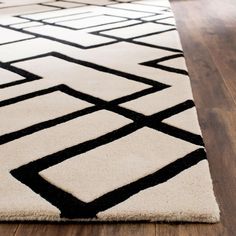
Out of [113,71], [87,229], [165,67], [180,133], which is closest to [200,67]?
[165,67]

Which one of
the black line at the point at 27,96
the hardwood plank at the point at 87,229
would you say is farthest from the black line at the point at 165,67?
the hardwood plank at the point at 87,229

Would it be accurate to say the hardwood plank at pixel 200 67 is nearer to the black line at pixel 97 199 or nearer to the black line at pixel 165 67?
the black line at pixel 165 67

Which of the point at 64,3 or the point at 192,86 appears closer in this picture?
the point at 192,86

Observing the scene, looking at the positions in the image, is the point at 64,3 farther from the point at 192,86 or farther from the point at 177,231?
the point at 177,231

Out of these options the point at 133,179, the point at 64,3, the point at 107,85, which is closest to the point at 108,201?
the point at 133,179

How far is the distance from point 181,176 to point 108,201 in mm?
147

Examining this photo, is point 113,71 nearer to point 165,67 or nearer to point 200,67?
point 165,67

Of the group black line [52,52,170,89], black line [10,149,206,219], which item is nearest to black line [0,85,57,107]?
black line [52,52,170,89]

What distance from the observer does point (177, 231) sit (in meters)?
0.61

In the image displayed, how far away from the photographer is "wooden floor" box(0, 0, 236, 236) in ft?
2.01

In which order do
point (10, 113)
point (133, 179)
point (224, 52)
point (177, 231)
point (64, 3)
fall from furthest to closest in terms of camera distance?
point (64, 3) < point (224, 52) < point (10, 113) < point (133, 179) < point (177, 231)

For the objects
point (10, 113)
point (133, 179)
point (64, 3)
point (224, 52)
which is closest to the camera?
point (133, 179)

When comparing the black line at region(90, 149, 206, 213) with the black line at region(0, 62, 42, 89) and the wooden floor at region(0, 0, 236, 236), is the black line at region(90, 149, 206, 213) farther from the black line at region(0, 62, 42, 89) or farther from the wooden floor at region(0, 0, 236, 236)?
the black line at region(0, 62, 42, 89)

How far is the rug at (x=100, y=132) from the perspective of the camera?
65 cm
